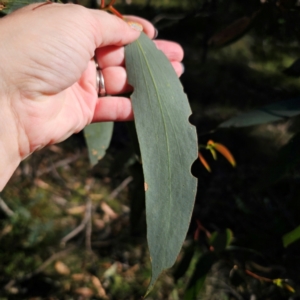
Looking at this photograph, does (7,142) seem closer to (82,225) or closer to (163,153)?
(163,153)

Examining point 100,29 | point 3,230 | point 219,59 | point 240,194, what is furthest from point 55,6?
point 219,59

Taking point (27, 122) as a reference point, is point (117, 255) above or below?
below

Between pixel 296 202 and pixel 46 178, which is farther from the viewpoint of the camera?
pixel 46 178

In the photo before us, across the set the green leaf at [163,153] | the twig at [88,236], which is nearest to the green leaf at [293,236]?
the green leaf at [163,153]

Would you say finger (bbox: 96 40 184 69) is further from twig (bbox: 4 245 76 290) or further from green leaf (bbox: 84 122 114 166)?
twig (bbox: 4 245 76 290)

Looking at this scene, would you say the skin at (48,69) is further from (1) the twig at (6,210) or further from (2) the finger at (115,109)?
(1) the twig at (6,210)

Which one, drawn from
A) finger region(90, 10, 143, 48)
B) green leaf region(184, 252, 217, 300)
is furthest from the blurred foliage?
finger region(90, 10, 143, 48)

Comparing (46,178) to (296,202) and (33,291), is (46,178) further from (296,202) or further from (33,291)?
(296,202)
